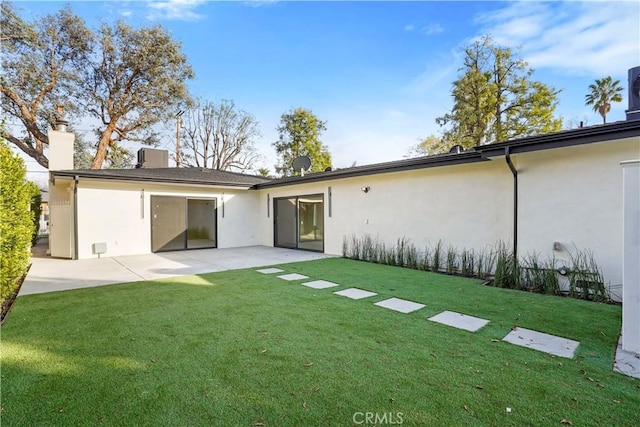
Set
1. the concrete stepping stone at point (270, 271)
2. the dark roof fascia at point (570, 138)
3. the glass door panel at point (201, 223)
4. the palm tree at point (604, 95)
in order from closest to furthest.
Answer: the dark roof fascia at point (570, 138), the concrete stepping stone at point (270, 271), the glass door panel at point (201, 223), the palm tree at point (604, 95)

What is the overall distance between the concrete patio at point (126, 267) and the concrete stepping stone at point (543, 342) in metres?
5.69

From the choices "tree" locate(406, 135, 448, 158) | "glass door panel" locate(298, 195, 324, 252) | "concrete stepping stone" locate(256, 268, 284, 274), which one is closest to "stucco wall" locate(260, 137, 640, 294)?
"glass door panel" locate(298, 195, 324, 252)

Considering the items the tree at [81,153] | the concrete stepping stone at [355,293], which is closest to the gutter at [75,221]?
the concrete stepping stone at [355,293]

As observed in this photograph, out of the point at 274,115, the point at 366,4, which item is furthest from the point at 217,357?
the point at 274,115

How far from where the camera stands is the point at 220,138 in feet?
79.9

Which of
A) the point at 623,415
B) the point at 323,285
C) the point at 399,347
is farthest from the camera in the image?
the point at 323,285

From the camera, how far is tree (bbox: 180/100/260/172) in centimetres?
2334

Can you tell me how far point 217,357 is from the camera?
2773mm

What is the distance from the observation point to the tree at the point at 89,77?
1469cm

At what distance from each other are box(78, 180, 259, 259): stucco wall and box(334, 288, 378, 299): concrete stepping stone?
7.72 metres

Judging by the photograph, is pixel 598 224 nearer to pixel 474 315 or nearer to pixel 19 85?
pixel 474 315

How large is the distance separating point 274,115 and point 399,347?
75.5 feet

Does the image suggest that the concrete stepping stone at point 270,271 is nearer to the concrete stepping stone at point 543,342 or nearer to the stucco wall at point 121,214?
the concrete stepping stone at point 543,342

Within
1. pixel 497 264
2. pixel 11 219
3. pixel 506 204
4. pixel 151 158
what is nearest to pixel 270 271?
pixel 11 219
